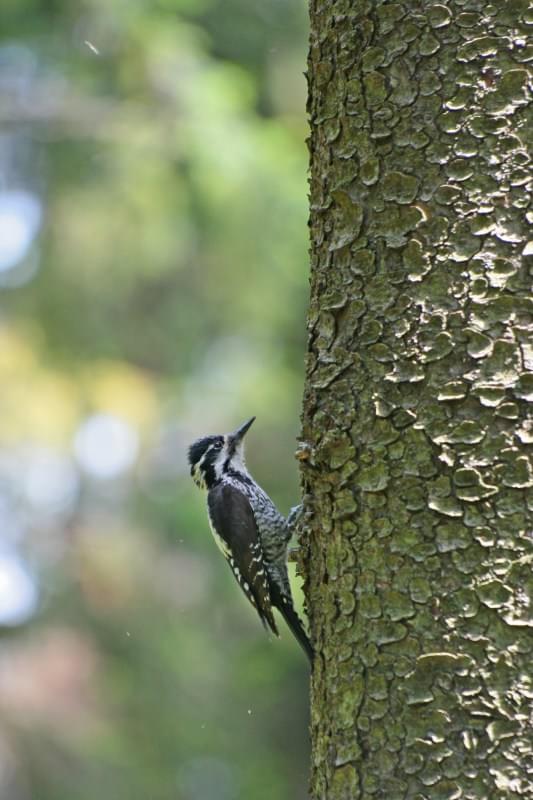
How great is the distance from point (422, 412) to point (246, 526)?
111 inches

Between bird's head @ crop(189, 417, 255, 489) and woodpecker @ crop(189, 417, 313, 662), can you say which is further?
bird's head @ crop(189, 417, 255, 489)

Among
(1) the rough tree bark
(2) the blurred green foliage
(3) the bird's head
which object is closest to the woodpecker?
(3) the bird's head

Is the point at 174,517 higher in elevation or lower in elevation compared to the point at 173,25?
lower

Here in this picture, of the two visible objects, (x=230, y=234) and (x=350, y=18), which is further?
(x=230, y=234)

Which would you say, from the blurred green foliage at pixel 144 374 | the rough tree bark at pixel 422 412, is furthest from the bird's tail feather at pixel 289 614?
the blurred green foliage at pixel 144 374

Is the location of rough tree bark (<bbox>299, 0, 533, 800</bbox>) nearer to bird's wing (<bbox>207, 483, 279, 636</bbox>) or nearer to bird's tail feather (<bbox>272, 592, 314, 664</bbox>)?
bird's tail feather (<bbox>272, 592, 314, 664</bbox>)

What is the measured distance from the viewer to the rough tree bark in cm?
264

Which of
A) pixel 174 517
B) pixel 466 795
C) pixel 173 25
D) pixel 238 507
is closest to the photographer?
pixel 466 795

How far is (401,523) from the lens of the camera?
281 cm

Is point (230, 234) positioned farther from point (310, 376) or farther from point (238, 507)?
point (310, 376)

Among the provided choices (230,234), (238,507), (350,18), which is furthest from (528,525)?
(230,234)

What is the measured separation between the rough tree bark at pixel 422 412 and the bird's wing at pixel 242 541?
90.5 inches

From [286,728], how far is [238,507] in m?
9.21

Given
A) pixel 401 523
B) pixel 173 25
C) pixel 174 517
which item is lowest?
pixel 174 517
